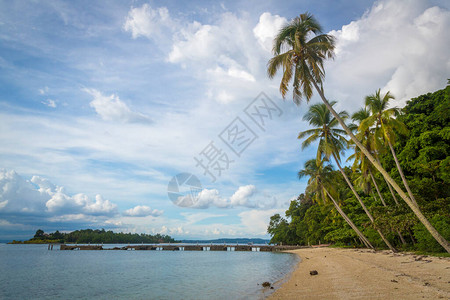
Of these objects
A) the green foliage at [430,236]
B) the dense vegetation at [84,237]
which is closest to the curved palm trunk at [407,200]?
the green foliage at [430,236]

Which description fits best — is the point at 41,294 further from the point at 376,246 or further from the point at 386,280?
the point at 376,246

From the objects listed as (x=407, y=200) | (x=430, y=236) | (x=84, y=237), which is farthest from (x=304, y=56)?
(x=84, y=237)

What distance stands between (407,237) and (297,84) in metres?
22.0

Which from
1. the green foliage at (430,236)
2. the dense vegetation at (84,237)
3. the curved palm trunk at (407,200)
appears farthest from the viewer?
the dense vegetation at (84,237)

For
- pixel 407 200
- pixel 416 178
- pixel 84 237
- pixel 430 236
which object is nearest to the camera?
pixel 407 200

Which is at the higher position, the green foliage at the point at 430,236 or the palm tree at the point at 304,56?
the palm tree at the point at 304,56

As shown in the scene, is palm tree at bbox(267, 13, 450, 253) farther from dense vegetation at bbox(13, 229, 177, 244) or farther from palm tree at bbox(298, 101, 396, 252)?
dense vegetation at bbox(13, 229, 177, 244)

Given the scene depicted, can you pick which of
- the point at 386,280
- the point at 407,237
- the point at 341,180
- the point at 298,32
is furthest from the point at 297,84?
the point at 341,180

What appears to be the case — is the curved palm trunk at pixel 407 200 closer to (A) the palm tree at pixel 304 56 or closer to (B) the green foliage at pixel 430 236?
(A) the palm tree at pixel 304 56

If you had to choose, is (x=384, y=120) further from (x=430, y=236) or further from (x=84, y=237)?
(x=84, y=237)

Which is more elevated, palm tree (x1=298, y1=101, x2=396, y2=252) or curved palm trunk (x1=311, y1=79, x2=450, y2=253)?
palm tree (x1=298, y1=101, x2=396, y2=252)

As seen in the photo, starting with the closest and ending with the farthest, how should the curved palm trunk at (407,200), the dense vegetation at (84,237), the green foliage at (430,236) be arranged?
1. the curved palm trunk at (407,200)
2. the green foliage at (430,236)
3. the dense vegetation at (84,237)

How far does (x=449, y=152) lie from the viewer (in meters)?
22.0

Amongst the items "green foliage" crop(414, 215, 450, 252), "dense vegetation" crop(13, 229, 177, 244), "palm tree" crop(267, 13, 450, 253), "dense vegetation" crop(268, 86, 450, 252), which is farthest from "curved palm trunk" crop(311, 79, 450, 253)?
"dense vegetation" crop(13, 229, 177, 244)
